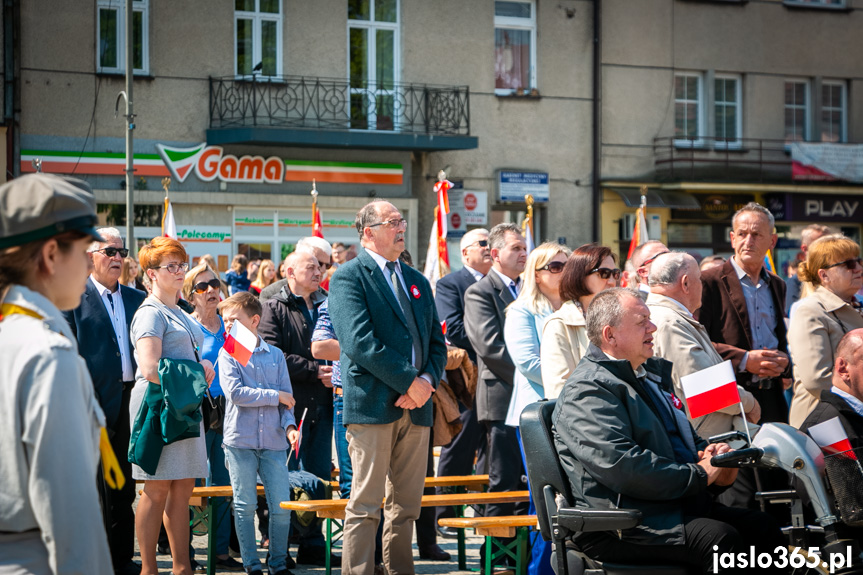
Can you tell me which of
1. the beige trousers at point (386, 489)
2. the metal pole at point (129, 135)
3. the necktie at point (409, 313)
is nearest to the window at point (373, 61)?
the metal pole at point (129, 135)

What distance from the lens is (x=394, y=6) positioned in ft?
70.7

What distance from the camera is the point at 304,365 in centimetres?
749

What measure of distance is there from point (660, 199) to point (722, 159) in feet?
6.85

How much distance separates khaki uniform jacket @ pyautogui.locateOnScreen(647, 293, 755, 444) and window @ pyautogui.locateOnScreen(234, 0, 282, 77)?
15.6 m

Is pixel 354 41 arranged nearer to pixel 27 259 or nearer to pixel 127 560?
pixel 127 560

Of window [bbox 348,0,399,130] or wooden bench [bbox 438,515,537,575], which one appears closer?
wooden bench [bbox 438,515,537,575]

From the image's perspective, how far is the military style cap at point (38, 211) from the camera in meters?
2.65

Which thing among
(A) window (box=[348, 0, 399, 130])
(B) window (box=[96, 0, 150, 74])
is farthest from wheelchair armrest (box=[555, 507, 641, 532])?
(A) window (box=[348, 0, 399, 130])

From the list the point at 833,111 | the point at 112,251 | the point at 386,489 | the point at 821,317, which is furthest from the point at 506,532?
the point at 833,111

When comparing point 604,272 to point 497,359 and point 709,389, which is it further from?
point 709,389

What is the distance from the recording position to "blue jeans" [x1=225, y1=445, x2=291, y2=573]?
6492 millimetres

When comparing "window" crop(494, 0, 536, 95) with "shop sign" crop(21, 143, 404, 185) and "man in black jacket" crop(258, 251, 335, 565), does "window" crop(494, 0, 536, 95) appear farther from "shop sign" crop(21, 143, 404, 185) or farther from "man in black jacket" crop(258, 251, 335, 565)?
"man in black jacket" crop(258, 251, 335, 565)

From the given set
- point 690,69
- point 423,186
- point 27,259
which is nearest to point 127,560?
point 27,259

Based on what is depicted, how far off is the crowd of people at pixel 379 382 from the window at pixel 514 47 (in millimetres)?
14315
